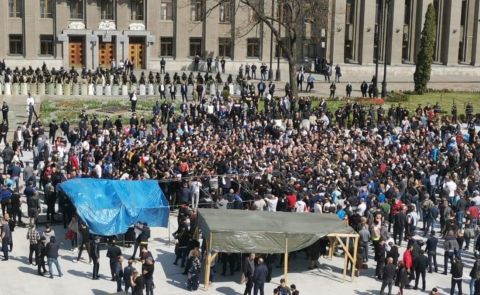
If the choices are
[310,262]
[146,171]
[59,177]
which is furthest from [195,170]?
[310,262]

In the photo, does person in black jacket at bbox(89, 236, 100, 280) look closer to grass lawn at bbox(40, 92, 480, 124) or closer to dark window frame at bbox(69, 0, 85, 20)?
grass lawn at bbox(40, 92, 480, 124)

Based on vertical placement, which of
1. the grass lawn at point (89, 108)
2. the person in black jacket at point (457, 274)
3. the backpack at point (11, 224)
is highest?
the grass lawn at point (89, 108)

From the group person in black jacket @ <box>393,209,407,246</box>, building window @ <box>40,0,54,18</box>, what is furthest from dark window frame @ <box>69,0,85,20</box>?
person in black jacket @ <box>393,209,407,246</box>

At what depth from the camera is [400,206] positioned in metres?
28.2

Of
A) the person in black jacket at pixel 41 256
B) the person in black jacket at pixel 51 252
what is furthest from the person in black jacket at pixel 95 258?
the person in black jacket at pixel 41 256

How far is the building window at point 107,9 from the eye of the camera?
222ft

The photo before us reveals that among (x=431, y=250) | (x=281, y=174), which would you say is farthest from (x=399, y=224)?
(x=281, y=174)

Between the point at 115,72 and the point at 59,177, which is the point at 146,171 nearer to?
the point at 59,177

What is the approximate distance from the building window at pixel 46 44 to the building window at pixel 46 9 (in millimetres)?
1735

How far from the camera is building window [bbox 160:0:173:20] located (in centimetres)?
6925

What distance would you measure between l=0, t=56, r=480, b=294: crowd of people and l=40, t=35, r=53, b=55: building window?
24.1 m

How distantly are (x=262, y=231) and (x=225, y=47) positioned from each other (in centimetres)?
4833

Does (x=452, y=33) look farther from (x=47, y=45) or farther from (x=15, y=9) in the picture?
(x=15, y=9)

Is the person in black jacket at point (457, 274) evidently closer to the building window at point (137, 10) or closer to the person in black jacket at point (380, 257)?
the person in black jacket at point (380, 257)
